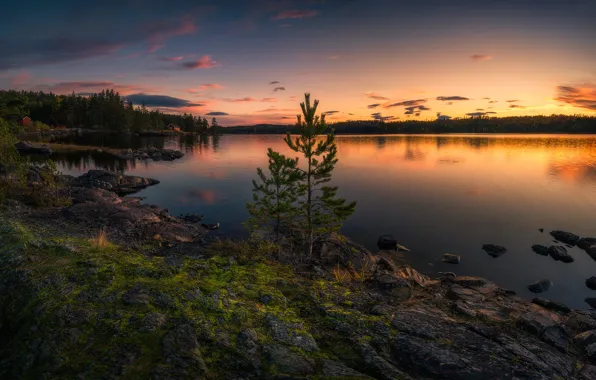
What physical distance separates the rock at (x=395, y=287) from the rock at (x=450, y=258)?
12.9 m

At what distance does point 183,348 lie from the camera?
239 inches

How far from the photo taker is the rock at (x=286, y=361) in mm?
5855

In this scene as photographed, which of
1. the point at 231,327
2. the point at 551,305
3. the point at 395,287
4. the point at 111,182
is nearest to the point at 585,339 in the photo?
the point at 395,287

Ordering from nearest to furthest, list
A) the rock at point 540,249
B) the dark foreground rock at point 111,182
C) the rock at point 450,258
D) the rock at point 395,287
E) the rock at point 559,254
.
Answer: the rock at point 395,287 → the rock at point 450,258 → the rock at point 559,254 → the rock at point 540,249 → the dark foreground rock at point 111,182

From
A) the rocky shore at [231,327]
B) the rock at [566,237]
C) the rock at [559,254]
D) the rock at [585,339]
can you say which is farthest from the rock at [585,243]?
the rock at [585,339]

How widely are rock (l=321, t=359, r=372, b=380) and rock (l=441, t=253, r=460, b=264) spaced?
20.7 metres

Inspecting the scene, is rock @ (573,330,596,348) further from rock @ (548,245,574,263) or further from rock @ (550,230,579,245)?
rock @ (550,230,579,245)

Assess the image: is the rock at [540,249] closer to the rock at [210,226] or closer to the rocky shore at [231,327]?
the rocky shore at [231,327]

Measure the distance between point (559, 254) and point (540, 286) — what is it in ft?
23.0

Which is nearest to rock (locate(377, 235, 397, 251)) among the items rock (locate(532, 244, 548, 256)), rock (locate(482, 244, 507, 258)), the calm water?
the calm water

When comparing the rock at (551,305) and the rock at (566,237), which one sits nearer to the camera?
the rock at (551,305)

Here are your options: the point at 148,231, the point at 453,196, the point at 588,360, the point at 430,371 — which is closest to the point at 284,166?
the point at 148,231

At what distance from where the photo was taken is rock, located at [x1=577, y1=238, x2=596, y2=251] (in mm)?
26641

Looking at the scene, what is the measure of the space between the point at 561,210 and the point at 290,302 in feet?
147
